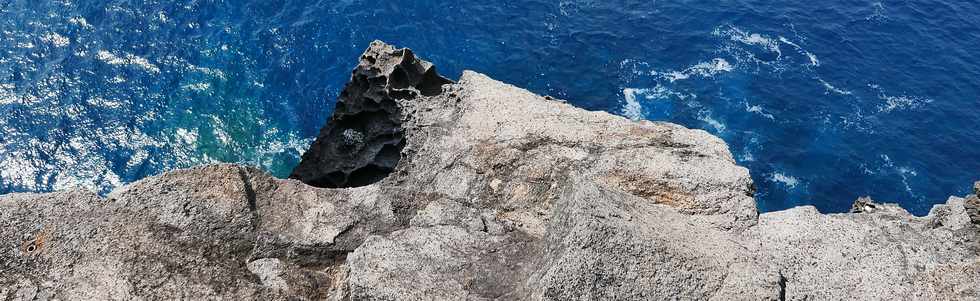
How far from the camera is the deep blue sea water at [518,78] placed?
31328 mm

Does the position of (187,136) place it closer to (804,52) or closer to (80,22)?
(80,22)

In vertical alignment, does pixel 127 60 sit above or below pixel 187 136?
above

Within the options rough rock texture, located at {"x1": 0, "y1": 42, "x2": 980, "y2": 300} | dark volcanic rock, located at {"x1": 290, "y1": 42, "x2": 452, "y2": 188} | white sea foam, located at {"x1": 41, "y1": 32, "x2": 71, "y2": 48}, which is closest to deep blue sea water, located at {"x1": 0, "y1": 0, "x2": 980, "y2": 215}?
white sea foam, located at {"x1": 41, "y1": 32, "x2": 71, "y2": 48}

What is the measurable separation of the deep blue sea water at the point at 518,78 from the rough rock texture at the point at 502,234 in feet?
62.7

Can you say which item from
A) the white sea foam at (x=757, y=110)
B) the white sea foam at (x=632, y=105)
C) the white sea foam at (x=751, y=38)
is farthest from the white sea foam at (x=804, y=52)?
the white sea foam at (x=632, y=105)

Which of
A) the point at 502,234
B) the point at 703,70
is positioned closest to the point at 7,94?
the point at 502,234

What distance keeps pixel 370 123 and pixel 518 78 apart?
58.8ft

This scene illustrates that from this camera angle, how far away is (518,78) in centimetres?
3631

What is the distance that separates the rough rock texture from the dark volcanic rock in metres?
3.78

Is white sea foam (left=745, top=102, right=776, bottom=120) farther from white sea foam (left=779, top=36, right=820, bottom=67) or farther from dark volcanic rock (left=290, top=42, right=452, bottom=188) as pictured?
dark volcanic rock (left=290, top=42, right=452, bottom=188)

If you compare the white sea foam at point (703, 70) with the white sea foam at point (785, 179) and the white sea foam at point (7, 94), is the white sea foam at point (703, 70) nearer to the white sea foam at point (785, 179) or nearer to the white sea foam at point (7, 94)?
the white sea foam at point (785, 179)

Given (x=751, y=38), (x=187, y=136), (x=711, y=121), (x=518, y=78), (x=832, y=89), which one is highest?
(x=187, y=136)

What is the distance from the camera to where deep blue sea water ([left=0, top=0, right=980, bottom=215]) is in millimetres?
31328

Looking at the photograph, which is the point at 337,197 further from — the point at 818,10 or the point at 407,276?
the point at 818,10
